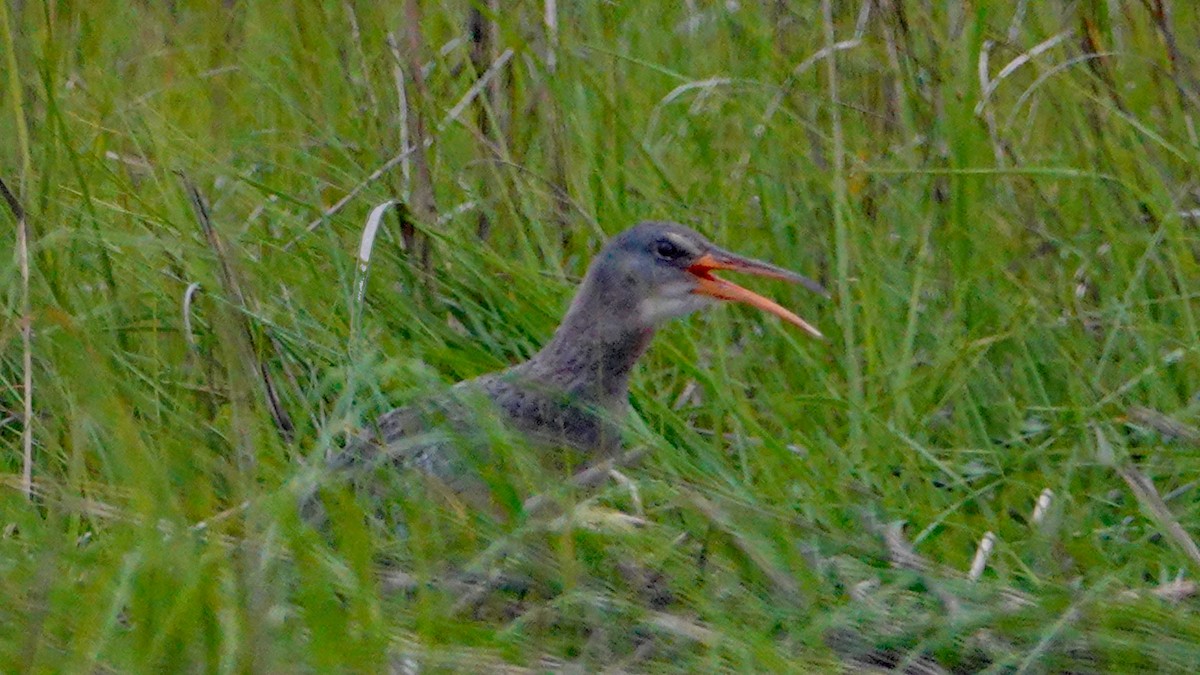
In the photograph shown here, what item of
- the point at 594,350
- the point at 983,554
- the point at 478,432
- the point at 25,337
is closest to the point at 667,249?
the point at 594,350

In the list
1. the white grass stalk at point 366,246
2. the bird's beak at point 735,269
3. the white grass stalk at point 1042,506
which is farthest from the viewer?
the bird's beak at point 735,269

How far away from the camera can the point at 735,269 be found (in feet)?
14.0

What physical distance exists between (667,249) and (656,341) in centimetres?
23

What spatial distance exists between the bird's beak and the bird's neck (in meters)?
0.16

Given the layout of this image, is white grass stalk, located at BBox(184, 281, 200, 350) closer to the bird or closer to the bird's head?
the bird

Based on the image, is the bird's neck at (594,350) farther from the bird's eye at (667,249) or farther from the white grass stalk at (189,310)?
the white grass stalk at (189,310)

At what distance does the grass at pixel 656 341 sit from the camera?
2.72 meters

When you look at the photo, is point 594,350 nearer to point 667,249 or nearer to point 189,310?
point 667,249

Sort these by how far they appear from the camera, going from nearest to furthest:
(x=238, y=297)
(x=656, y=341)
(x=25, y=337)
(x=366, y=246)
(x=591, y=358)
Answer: (x=25, y=337), (x=238, y=297), (x=366, y=246), (x=591, y=358), (x=656, y=341)

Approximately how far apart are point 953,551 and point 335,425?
1126mm

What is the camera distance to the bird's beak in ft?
13.6

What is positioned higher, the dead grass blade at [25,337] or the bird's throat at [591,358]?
the dead grass blade at [25,337]

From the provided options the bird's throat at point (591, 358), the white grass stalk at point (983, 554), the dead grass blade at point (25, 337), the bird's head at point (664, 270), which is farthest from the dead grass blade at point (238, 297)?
the white grass stalk at point (983, 554)

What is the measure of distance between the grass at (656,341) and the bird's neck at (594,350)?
0.31 feet
